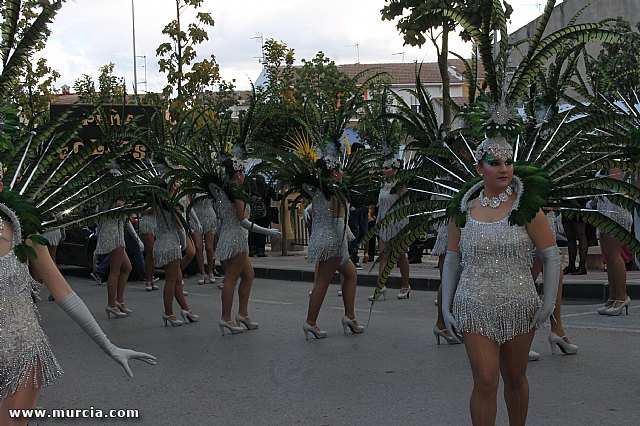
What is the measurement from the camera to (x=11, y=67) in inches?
209

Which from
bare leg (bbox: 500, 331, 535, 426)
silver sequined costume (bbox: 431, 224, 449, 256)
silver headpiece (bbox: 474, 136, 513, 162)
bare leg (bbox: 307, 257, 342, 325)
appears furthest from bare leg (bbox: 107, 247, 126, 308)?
bare leg (bbox: 500, 331, 535, 426)

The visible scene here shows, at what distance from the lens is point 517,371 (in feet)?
16.8

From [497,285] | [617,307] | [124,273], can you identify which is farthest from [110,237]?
[497,285]

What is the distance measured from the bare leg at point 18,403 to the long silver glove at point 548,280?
258 centimetres

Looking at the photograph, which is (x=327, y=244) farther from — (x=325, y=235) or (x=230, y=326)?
(x=230, y=326)

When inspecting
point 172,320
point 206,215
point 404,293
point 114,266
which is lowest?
point 172,320

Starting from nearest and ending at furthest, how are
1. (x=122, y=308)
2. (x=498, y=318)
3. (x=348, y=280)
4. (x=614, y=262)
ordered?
(x=498, y=318), (x=348, y=280), (x=614, y=262), (x=122, y=308)

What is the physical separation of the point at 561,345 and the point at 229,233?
381cm

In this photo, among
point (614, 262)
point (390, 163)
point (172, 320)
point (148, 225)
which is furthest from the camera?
point (148, 225)

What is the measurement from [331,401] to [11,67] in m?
3.32

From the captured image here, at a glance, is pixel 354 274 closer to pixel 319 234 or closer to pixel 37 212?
pixel 319 234

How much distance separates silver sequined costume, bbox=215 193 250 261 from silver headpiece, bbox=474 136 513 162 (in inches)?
211

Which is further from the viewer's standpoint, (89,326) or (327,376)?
(327,376)

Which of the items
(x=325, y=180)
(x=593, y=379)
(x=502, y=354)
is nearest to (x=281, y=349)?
(x=325, y=180)
